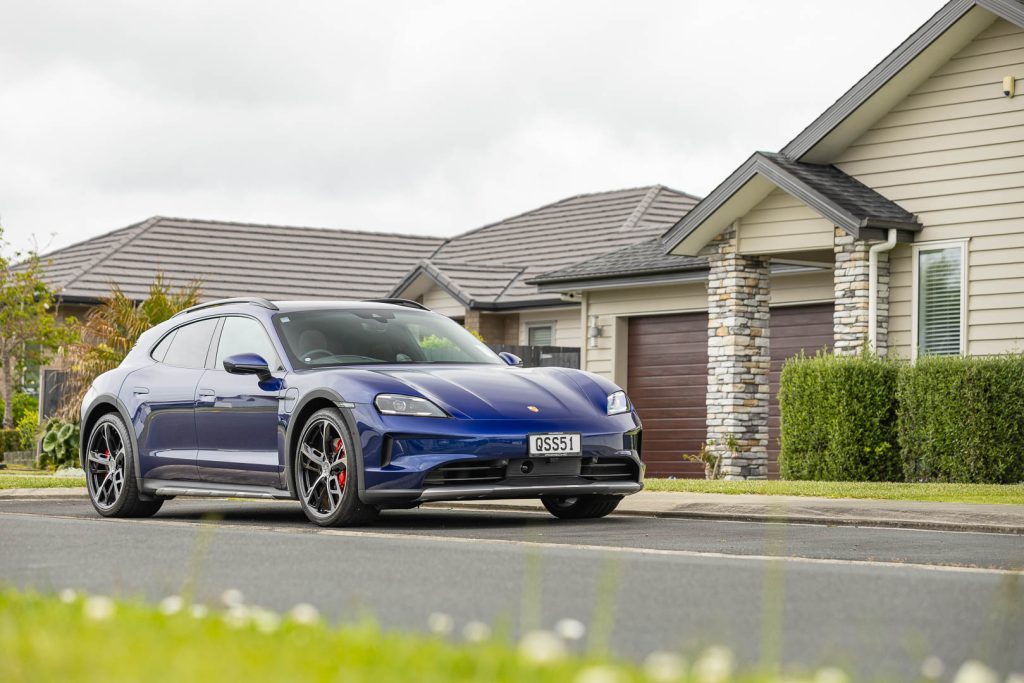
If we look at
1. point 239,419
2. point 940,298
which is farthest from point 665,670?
point 940,298

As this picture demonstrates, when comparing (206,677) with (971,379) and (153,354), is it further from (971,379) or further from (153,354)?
(971,379)

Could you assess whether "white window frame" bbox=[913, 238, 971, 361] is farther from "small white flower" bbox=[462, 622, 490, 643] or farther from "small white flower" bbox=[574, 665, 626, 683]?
"small white flower" bbox=[574, 665, 626, 683]

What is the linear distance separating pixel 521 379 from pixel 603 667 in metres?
6.63

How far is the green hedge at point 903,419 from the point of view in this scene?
16.0m

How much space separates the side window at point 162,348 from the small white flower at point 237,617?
7.35 metres

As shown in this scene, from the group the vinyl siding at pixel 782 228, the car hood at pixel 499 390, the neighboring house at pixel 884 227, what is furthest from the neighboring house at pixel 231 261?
the car hood at pixel 499 390

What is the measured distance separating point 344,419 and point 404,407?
41 centimetres

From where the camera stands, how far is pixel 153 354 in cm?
1208

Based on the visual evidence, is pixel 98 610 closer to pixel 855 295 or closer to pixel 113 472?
pixel 113 472

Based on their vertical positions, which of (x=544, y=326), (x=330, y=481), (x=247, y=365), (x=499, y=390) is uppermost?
(x=544, y=326)

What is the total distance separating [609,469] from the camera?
10.3 metres

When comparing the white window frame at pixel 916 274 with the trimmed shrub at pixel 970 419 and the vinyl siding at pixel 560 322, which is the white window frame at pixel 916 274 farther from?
the vinyl siding at pixel 560 322

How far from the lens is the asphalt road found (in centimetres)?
490

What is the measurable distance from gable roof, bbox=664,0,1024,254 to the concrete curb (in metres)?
7.36
